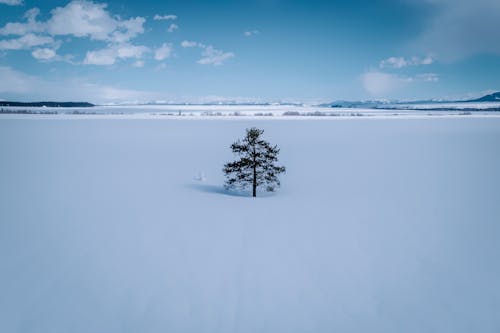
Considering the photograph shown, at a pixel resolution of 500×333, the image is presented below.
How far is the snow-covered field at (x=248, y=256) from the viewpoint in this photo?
6.21m

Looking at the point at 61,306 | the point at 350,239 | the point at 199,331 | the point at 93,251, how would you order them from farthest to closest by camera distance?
1. the point at 350,239
2. the point at 93,251
3. the point at 61,306
4. the point at 199,331

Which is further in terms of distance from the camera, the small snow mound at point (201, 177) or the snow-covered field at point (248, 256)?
the small snow mound at point (201, 177)

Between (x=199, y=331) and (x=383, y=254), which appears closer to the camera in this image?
(x=199, y=331)

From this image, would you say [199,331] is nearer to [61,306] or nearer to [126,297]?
[126,297]

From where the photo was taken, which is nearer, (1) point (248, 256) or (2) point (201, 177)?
(1) point (248, 256)

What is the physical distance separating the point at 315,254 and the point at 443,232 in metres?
4.47

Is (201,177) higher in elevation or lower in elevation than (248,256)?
higher

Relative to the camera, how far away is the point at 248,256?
336 inches

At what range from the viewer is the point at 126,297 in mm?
6672

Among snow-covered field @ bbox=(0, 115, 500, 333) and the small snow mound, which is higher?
the small snow mound

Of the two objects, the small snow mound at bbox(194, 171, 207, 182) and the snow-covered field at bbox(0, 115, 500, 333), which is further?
the small snow mound at bbox(194, 171, 207, 182)

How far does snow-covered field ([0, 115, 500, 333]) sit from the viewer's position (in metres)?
6.21

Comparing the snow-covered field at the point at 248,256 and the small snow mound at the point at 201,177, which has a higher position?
the small snow mound at the point at 201,177

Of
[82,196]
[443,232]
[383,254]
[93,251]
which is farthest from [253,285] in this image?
[82,196]
